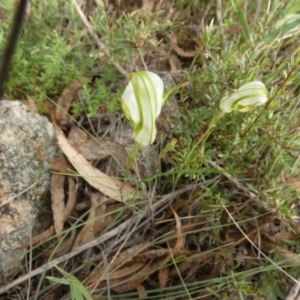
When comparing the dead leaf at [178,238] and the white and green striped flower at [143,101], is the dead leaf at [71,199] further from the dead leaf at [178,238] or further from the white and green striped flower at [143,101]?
the white and green striped flower at [143,101]

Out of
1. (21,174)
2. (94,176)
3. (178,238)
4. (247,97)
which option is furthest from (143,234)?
(247,97)

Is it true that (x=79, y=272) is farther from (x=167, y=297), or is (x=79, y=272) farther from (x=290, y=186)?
(x=290, y=186)

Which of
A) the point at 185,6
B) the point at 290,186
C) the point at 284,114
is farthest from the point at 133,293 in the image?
the point at 185,6

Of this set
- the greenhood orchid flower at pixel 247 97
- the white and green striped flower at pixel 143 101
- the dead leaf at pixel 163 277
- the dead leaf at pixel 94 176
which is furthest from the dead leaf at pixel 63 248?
the greenhood orchid flower at pixel 247 97

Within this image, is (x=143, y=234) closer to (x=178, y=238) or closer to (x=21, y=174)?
(x=178, y=238)

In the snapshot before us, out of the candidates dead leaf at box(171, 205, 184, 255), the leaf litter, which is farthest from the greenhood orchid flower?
dead leaf at box(171, 205, 184, 255)

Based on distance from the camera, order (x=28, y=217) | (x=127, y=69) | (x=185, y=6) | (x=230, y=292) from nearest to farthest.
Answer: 1. (x=230, y=292)
2. (x=28, y=217)
3. (x=127, y=69)
4. (x=185, y=6)
